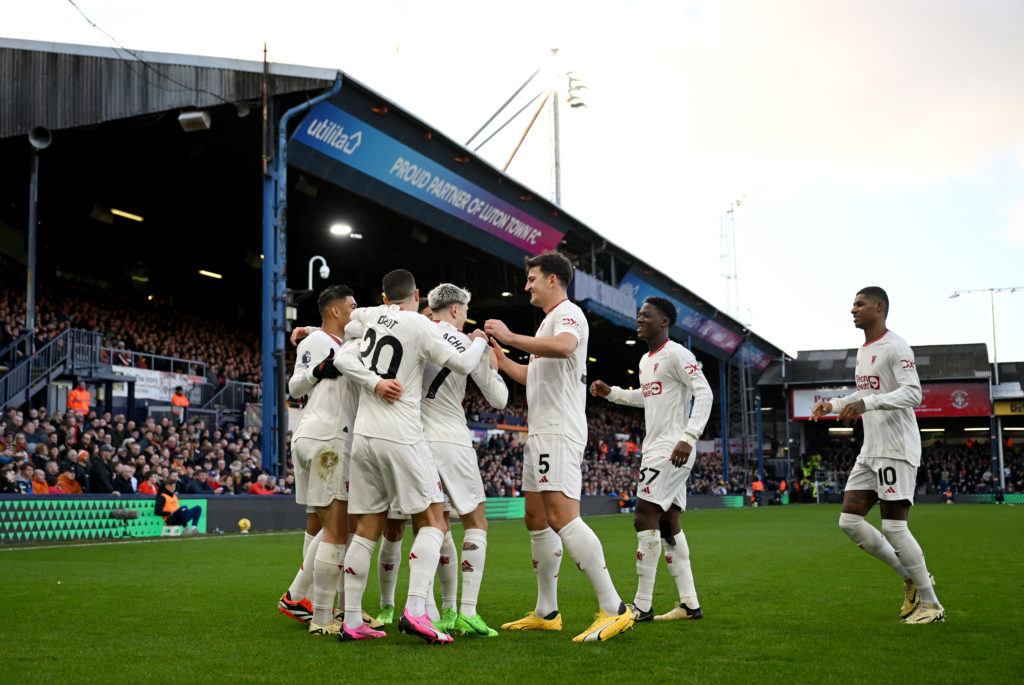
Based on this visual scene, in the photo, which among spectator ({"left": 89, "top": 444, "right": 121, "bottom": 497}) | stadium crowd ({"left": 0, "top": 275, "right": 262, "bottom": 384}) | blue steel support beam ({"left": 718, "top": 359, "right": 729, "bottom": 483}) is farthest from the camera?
blue steel support beam ({"left": 718, "top": 359, "right": 729, "bottom": 483})

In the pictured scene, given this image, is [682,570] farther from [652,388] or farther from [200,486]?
[200,486]

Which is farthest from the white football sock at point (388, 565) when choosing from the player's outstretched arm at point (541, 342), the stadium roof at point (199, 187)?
the stadium roof at point (199, 187)

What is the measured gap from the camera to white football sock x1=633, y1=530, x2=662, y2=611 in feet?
23.5

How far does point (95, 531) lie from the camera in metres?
17.1

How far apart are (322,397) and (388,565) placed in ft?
4.18

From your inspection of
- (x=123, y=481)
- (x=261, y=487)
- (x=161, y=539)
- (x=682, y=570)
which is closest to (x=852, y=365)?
(x=261, y=487)

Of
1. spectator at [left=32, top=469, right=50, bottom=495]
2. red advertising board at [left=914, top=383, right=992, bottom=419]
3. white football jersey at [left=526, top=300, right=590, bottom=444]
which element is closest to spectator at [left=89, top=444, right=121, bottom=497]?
spectator at [left=32, top=469, right=50, bottom=495]

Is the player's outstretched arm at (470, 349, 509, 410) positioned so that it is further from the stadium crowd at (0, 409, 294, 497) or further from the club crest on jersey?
the club crest on jersey

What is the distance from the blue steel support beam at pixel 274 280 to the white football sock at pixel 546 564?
15671 mm

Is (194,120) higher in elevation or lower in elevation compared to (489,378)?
higher

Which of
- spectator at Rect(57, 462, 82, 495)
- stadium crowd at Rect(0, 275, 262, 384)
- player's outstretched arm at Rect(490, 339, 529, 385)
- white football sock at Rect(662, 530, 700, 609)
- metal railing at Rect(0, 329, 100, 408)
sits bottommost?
white football sock at Rect(662, 530, 700, 609)

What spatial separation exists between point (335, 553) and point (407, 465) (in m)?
0.85

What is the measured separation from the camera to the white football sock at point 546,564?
255 inches

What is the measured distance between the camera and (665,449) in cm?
750
